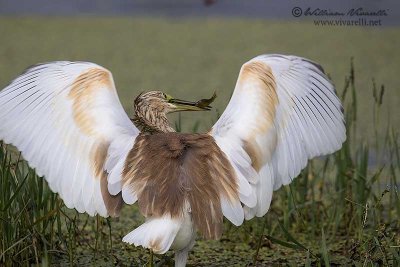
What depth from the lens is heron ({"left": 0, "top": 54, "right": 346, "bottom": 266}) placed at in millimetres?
3201

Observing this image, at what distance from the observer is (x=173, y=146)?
3.32 m

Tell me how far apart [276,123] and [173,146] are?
0.42 meters

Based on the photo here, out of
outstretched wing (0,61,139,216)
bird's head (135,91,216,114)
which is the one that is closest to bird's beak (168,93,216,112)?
bird's head (135,91,216,114)

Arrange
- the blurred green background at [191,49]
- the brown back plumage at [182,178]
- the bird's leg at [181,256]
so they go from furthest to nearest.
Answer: the blurred green background at [191,49] → the bird's leg at [181,256] → the brown back plumage at [182,178]

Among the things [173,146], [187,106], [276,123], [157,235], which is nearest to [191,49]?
[187,106]

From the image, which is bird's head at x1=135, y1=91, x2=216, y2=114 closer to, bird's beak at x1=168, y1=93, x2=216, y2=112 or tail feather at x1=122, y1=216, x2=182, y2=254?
bird's beak at x1=168, y1=93, x2=216, y2=112

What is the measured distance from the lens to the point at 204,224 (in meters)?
3.15

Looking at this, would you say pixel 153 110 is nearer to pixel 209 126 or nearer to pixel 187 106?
pixel 187 106

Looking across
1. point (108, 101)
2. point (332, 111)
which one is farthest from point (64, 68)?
point (332, 111)

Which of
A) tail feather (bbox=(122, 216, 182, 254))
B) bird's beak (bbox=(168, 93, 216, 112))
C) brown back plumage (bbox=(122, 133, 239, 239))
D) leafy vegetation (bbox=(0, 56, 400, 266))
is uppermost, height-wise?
bird's beak (bbox=(168, 93, 216, 112))

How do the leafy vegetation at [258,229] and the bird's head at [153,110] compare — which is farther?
the bird's head at [153,110]

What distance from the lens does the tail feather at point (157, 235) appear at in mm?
3020

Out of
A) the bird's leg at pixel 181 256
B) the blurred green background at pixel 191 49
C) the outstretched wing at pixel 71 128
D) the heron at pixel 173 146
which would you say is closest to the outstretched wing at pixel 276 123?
the heron at pixel 173 146

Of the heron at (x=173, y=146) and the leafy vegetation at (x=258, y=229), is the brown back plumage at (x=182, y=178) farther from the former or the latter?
the leafy vegetation at (x=258, y=229)
